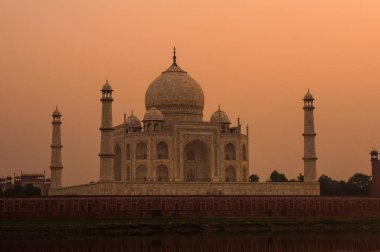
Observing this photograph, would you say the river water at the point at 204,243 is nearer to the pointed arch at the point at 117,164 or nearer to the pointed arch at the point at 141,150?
the pointed arch at the point at 141,150

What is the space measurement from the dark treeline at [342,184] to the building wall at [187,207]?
9.69 metres

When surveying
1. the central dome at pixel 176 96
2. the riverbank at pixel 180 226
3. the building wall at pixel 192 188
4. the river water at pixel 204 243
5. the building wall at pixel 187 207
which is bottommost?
the river water at pixel 204 243

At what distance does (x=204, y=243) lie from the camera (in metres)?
35.2

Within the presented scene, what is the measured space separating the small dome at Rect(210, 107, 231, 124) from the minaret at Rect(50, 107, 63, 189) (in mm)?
9628

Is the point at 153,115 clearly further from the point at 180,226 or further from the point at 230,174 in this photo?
the point at 180,226

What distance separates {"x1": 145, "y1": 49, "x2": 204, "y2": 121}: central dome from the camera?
55906 millimetres

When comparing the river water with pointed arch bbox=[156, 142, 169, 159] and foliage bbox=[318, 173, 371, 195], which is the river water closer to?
pointed arch bbox=[156, 142, 169, 159]

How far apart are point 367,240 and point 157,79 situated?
23.9 metres

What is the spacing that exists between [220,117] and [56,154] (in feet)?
34.4

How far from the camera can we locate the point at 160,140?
53.4 m

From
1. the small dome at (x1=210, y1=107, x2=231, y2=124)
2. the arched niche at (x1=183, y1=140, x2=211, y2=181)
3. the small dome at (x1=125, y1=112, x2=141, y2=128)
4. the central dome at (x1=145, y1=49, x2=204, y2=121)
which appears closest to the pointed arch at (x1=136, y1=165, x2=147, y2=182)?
the arched niche at (x1=183, y1=140, x2=211, y2=181)

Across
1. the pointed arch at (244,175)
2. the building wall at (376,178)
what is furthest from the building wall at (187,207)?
the pointed arch at (244,175)

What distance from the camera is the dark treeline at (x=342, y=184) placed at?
6244 centimetres

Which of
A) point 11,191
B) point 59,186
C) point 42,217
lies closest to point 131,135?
point 59,186
